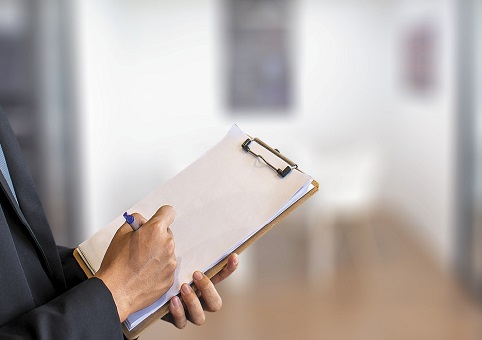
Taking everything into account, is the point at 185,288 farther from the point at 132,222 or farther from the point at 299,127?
the point at 299,127

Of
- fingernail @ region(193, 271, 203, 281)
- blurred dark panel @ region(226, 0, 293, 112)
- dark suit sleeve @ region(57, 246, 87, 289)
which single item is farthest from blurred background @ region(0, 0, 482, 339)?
fingernail @ region(193, 271, 203, 281)

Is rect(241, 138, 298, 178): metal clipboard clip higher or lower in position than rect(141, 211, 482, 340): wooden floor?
higher

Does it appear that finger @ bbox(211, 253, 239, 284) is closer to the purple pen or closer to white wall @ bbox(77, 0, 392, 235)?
the purple pen

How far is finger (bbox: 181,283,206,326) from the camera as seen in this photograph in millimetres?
1229

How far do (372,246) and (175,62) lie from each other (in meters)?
2.60

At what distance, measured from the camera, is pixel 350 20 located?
7.18 metres

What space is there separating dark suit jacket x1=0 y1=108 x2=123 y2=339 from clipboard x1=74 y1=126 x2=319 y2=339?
0.11 metres

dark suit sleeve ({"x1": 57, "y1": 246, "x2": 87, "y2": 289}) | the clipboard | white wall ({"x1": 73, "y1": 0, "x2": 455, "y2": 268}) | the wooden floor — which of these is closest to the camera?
the clipboard

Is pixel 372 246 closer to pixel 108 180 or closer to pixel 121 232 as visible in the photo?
pixel 108 180

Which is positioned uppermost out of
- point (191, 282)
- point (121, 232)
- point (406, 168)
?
point (121, 232)

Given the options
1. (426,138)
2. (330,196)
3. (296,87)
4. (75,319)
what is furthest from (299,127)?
(75,319)

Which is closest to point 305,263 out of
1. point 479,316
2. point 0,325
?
point 479,316

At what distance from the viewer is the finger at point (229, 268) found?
1.25 metres

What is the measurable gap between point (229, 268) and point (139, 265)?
0.22 m
